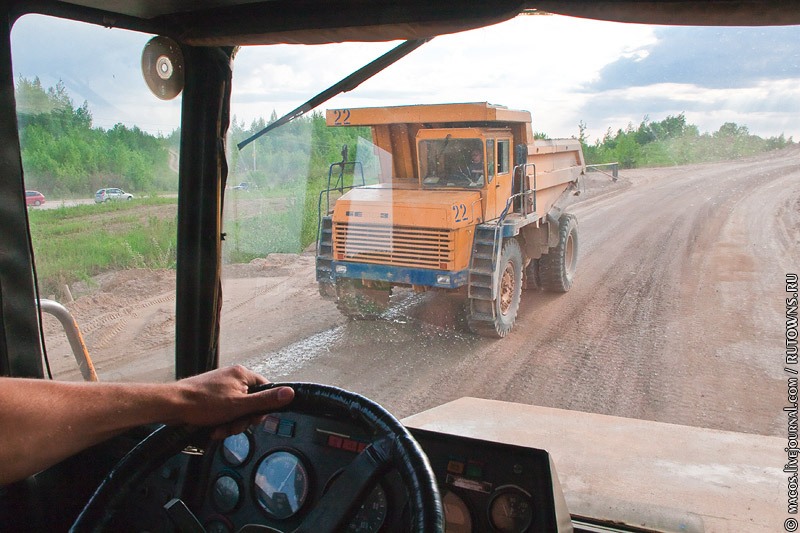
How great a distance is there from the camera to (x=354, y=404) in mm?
1251

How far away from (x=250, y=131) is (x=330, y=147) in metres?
1.61

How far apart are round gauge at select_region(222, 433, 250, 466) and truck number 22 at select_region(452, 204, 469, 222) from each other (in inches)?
175

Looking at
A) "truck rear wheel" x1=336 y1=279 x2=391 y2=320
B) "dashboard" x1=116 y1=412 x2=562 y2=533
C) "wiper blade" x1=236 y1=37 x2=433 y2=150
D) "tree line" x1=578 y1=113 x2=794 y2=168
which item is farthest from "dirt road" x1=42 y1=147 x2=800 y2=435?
"dashboard" x1=116 y1=412 x2=562 y2=533

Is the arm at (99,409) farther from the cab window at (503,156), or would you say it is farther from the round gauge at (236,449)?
the cab window at (503,156)

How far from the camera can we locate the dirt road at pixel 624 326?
221 cm

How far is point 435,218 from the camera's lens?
18.5 feet

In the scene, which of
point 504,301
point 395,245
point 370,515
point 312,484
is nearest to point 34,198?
point 312,484

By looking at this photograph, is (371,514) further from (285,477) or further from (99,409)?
(99,409)

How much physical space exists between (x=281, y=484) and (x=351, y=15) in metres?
1.31

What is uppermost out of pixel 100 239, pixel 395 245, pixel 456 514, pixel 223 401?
pixel 100 239

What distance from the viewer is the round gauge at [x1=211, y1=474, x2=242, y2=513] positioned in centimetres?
136

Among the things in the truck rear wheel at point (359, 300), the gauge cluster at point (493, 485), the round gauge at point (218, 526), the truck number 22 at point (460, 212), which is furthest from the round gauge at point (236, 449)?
the truck number 22 at point (460, 212)

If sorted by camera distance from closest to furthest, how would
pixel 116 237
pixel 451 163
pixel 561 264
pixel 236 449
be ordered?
pixel 236 449
pixel 116 237
pixel 561 264
pixel 451 163

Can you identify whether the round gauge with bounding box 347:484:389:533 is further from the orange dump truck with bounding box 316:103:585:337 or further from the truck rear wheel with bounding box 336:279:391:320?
the orange dump truck with bounding box 316:103:585:337
